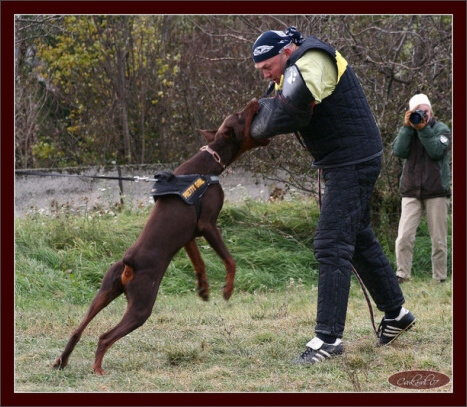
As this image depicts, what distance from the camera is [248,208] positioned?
34.3 ft

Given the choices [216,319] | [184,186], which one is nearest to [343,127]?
[184,186]

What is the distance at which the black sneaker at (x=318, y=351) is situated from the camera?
537cm

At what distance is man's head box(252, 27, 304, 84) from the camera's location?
5375 millimetres

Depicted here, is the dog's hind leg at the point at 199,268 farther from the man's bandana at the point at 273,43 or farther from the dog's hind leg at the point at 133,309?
the man's bandana at the point at 273,43

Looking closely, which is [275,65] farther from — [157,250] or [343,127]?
[157,250]

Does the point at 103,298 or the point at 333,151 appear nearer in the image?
the point at 103,298

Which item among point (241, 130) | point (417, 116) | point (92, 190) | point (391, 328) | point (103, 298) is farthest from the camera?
point (92, 190)

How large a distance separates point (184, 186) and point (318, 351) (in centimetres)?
136

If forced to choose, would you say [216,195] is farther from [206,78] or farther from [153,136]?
[153,136]

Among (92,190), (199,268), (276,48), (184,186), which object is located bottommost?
(199,268)

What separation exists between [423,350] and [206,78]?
7660mm

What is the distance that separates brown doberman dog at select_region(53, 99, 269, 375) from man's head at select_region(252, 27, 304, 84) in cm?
27

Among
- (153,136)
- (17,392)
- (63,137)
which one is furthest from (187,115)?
(17,392)

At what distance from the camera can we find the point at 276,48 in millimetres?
5375
